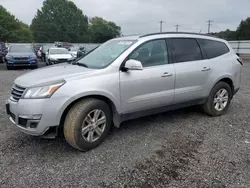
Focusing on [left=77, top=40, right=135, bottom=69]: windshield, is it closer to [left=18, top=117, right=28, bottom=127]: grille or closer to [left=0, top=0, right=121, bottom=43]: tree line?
[left=18, top=117, right=28, bottom=127]: grille

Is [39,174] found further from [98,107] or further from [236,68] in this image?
[236,68]

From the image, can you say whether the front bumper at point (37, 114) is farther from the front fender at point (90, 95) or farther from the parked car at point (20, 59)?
the parked car at point (20, 59)

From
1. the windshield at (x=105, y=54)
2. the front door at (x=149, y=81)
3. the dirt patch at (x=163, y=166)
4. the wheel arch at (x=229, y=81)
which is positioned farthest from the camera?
the wheel arch at (x=229, y=81)

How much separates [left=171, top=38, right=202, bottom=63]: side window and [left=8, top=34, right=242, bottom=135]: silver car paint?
0.11 m

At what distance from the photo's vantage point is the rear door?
13.4ft

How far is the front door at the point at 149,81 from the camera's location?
3.52 meters

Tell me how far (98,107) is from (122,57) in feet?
2.90

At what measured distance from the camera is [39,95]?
9.66 feet

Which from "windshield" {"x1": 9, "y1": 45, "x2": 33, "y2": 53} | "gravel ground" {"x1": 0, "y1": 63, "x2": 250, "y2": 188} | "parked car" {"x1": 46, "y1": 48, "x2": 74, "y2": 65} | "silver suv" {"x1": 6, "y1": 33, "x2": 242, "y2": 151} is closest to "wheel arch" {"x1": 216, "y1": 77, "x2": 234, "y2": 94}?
"silver suv" {"x1": 6, "y1": 33, "x2": 242, "y2": 151}

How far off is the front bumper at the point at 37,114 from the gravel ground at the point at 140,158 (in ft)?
1.45

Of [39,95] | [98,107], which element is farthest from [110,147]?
[39,95]

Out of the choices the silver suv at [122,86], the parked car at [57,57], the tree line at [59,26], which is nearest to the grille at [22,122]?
the silver suv at [122,86]

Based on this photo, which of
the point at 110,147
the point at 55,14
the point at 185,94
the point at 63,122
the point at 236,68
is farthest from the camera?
the point at 55,14

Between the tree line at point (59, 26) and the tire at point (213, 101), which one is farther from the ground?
the tree line at point (59, 26)
